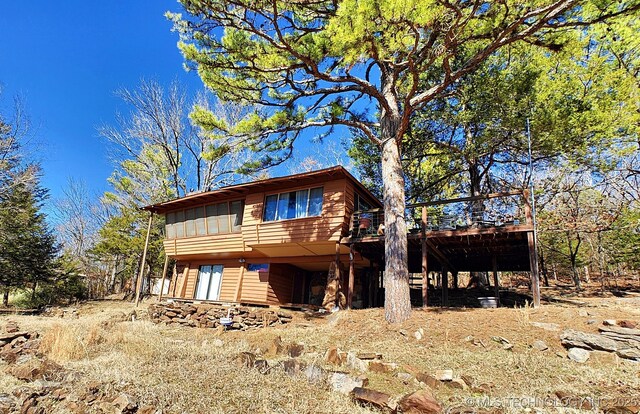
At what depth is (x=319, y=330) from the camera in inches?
333

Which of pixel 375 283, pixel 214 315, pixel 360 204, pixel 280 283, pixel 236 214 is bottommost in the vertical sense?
pixel 214 315

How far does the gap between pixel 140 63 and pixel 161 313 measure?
13.8 meters

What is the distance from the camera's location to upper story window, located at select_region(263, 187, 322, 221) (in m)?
12.0

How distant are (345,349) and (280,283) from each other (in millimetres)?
8067

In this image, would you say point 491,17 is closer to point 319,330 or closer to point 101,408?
point 319,330

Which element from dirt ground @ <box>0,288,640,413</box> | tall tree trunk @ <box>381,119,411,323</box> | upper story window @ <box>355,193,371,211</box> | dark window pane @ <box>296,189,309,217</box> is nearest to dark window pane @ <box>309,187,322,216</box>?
dark window pane @ <box>296,189,309,217</box>

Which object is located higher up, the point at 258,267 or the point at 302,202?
the point at 302,202

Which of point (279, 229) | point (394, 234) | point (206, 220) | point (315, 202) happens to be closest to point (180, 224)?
point (206, 220)

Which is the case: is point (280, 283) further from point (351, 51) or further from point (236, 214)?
point (351, 51)

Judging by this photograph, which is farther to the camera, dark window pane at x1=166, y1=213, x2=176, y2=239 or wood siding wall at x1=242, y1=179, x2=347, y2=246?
dark window pane at x1=166, y1=213, x2=176, y2=239

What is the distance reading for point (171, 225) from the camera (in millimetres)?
16484

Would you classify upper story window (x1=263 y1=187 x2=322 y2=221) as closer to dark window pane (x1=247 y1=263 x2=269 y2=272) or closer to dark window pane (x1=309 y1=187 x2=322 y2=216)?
dark window pane (x1=309 y1=187 x2=322 y2=216)

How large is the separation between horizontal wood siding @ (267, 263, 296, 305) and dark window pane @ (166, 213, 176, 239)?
562 cm

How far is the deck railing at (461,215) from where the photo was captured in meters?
9.68
